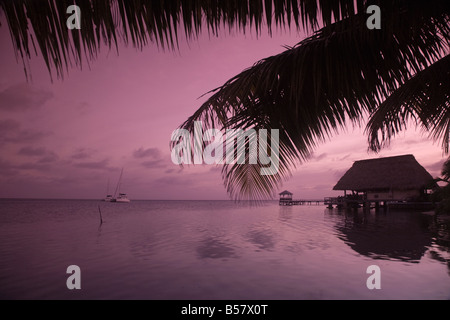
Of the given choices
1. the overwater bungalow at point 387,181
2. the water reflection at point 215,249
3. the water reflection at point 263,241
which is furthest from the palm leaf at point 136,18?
the overwater bungalow at point 387,181

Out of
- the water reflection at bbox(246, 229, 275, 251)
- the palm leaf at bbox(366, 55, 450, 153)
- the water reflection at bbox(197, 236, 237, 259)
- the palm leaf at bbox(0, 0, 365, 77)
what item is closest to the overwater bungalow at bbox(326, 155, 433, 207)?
the water reflection at bbox(246, 229, 275, 251)

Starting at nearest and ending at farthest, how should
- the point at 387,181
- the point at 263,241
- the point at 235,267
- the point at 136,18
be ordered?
the point at 136,18, the point at 235,267, the point at 263,241, the point at 387,181

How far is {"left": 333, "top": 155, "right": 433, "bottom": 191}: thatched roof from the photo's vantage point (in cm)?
2952

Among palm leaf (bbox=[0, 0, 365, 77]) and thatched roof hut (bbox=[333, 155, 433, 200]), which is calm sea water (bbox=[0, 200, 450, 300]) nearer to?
palm leaf (bbox=[0, 0, 365, 77])

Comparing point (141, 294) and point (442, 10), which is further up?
point (442, 10)

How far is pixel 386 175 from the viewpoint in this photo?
31406 millimetres

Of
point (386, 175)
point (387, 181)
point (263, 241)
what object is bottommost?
point (263, 241)

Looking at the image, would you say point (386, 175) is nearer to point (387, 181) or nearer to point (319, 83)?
point (387, 181)

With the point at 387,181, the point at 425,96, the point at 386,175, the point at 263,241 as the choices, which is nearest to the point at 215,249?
the point at 263,241

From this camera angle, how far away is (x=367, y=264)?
28.8 ft

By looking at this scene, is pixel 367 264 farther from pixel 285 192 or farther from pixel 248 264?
pixel 285 192

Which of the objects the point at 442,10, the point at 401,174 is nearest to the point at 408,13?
the point at 442,10

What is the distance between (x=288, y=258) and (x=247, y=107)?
8.74m

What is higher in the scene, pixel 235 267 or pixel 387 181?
pixel 387 181
